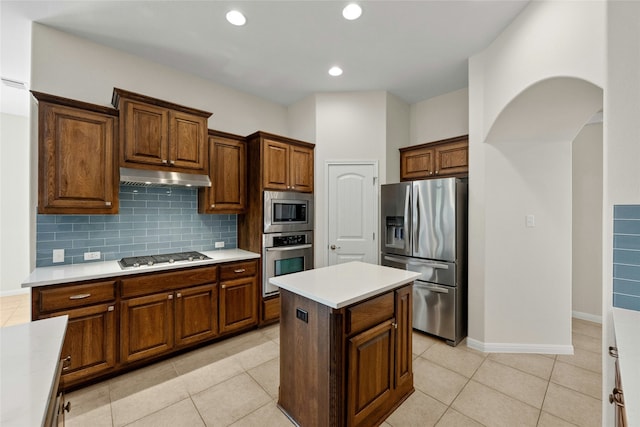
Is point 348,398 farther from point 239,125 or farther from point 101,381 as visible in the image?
point 239,125

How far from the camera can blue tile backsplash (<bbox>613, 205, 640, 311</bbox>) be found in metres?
1.04

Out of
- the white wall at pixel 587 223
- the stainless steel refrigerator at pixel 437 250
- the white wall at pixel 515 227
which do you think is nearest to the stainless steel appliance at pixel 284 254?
the stainless steel refrigerator at pixel 437 250

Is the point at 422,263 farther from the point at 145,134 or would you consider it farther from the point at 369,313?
the point at 145,134

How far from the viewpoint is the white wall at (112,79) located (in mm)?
2439

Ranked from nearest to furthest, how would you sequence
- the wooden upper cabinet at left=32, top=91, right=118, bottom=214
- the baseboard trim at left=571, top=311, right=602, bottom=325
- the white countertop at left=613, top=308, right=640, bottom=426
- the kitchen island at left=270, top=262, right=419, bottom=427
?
the white countertop at left=613, top=308, right=640, bottom=426 < the kitchen island at left=270, top=262, right=419, bottom=427 < the wooden upper cabinet at left=32, top=91, right=118, bottom=214 < the baseboard trim at left=571, top=311, right=602, bottom=325

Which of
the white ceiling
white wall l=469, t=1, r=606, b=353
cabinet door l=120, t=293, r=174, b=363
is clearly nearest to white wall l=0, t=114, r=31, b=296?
the white ceiling

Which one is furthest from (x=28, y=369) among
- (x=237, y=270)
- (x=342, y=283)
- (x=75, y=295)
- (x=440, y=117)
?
(x=440, y=117)

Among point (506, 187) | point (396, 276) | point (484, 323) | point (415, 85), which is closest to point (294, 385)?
point (396, 276)

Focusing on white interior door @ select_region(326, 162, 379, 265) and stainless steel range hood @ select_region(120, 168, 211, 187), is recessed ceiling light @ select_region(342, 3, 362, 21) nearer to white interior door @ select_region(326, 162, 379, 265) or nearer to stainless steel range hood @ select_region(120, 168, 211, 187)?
white interior door @ select_region(326, 162, 379, 265)

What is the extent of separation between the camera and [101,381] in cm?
226

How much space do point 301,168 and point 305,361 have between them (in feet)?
8.26

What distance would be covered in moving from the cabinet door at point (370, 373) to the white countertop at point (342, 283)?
269 millimetres

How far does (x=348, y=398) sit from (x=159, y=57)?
12.0 feet

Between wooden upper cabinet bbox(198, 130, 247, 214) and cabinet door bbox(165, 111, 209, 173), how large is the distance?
0.65ft
